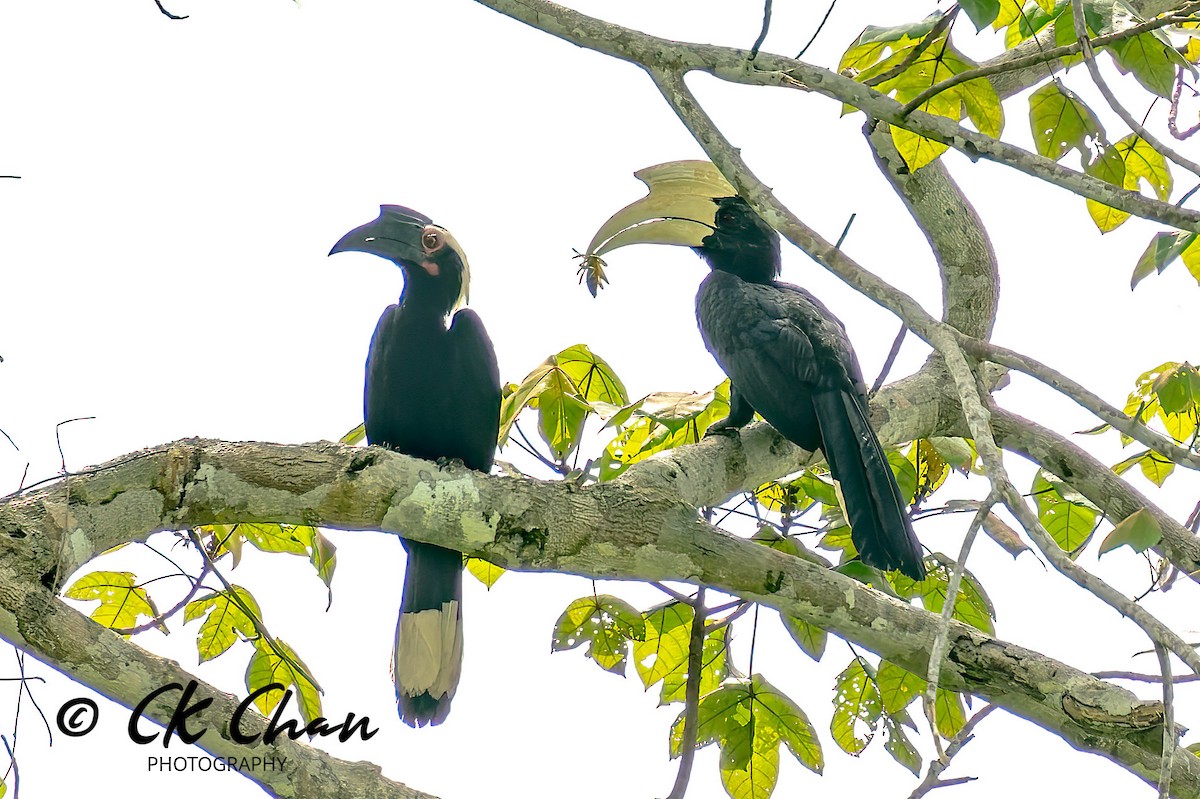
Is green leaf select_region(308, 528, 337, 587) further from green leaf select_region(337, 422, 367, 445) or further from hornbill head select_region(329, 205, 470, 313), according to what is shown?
hornbill head select_region(329, 205, 470, 313)

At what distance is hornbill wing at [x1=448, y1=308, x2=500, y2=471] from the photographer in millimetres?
3627

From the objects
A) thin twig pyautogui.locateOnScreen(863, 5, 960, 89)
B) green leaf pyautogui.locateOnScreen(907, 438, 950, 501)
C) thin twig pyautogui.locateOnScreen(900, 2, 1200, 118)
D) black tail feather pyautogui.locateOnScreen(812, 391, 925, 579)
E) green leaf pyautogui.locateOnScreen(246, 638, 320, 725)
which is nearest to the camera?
thin twig pyautogui.locateOnScreen(900, 2, 1200, 118)

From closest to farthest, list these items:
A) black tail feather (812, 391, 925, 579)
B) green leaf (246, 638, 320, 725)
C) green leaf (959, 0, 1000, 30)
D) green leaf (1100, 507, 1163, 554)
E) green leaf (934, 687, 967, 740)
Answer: green leaf (959, 0, 1000, 30)
green leaf (1100, 507, 1163, 554)
green leaf (246, 638, 320, 725)
black tail feather (812, 391, 925, 579)
green leaf (934, 687, 967, 740)

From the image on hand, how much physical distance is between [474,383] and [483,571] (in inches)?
23.6

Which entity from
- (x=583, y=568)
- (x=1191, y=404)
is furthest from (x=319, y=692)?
(x=1191, y=404)

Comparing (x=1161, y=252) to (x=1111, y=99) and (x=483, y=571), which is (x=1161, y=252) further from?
(x=483, y=571)

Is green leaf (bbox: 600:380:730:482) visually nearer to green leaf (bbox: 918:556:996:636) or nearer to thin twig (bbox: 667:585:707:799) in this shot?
thin twig (bbox: 667:585:707:799)

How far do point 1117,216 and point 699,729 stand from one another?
→ 1781 mm

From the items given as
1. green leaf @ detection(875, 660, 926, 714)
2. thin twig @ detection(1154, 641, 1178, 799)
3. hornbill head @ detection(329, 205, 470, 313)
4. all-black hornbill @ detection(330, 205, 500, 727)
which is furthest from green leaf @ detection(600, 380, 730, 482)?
thin twig @ detection(1154, 641, 1178, 799)

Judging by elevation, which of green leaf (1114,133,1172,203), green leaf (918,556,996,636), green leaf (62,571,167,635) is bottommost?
green leaf (62,571,167,635)

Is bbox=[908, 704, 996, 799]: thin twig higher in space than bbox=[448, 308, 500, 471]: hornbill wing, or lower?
lower

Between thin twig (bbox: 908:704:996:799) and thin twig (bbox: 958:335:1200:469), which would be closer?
thin twig (bbox: 908:704:996:799)

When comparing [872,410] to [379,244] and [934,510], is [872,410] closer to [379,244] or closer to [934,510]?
[934,510]

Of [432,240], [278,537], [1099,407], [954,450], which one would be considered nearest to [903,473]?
[954,450]
